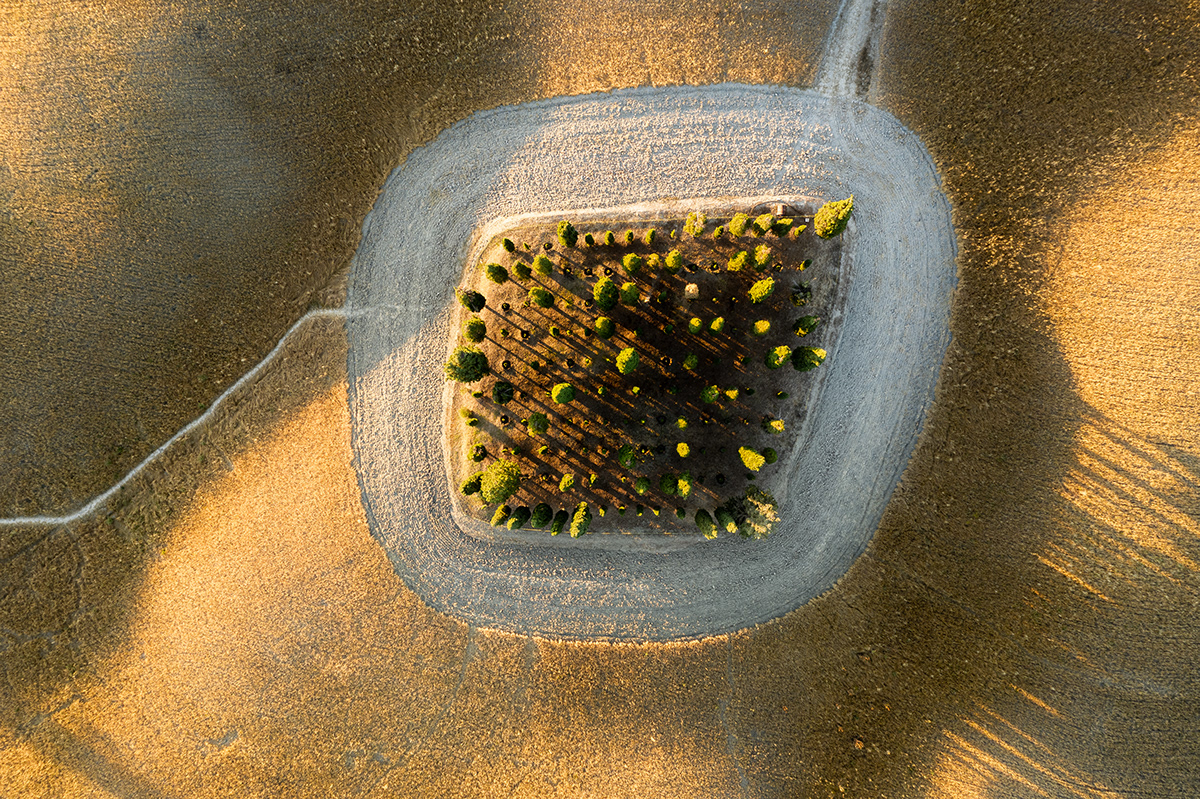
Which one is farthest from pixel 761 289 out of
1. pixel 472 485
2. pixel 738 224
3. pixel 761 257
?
pixel 472 485

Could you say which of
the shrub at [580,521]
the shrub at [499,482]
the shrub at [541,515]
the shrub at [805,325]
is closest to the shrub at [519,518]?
the shrub at [541,515]

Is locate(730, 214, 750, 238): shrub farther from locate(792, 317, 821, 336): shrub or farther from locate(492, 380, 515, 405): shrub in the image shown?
locate(492, 380, 515, 405): shrub

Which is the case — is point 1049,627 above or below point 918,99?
below

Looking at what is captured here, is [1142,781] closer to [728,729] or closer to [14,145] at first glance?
A: [728,729]

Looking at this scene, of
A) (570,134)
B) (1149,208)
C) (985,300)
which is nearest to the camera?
(1149,208)

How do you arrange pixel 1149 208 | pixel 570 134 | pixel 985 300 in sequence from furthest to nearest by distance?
1. pixel 570 134
2. pixel 985 300
3. pixel 1149 208

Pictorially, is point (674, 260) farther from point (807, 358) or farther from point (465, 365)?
A: point (465, 365)

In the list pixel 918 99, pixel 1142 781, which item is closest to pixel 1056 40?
pixel 918 99
